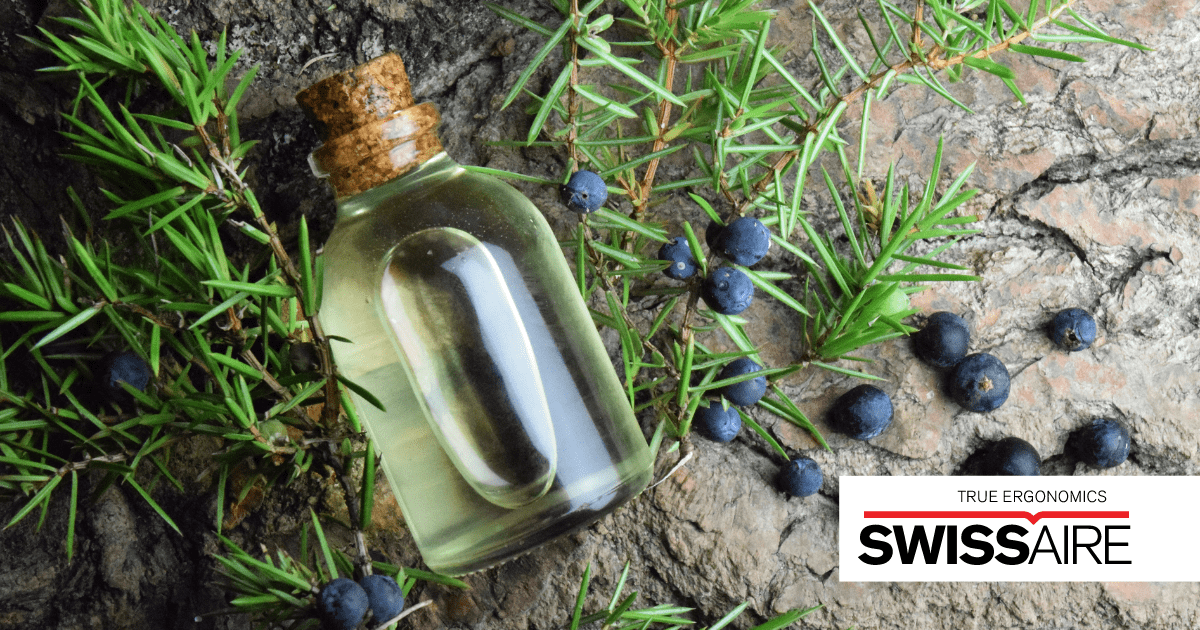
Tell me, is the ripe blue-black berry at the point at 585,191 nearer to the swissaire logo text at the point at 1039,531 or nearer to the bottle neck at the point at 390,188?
the bottle neck at the point at 390,188

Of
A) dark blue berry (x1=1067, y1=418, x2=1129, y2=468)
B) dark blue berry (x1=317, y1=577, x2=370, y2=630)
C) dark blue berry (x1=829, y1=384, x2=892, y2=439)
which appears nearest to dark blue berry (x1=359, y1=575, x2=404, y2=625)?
dark blue berry (x1=317, y1=577, x2=370, y2=630)

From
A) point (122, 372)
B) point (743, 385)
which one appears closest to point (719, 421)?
point (743, 385)

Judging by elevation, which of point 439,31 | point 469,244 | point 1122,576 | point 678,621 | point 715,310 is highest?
point 439,31

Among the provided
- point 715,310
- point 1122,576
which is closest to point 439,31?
point 715,310

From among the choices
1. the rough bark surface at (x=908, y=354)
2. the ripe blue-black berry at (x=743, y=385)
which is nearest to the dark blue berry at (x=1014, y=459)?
the rough bark surface at (x=908, y=354)

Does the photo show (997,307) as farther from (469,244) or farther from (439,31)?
(439,31)

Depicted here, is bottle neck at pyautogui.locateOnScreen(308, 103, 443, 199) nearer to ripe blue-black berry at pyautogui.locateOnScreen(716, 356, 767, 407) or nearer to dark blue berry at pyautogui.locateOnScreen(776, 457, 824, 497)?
ripe blue-black berry at pyautogui.locateOnScreen(716, 356, 767, 407)
